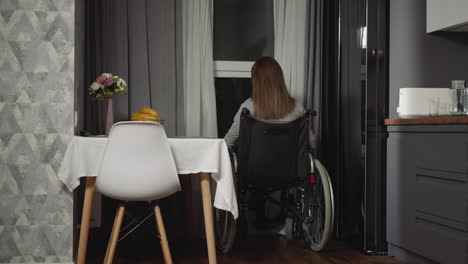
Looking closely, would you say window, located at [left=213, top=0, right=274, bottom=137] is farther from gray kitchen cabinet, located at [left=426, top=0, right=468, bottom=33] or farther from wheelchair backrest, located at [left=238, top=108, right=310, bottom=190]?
gray kitchen cabinet, located at [left=426, top=0, right=468, bottom=33]

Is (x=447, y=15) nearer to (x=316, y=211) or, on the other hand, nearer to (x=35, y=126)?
(x=316, y=211)

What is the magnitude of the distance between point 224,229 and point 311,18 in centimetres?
167

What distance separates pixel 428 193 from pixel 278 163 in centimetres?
82

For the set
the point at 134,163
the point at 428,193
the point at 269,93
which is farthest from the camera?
the point at 269,93

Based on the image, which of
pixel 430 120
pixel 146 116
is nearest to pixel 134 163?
pixel 146 116

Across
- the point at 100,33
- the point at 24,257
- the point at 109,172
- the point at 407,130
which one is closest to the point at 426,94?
the point at 407,130

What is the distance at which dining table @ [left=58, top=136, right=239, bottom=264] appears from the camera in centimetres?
232

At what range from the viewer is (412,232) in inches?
103

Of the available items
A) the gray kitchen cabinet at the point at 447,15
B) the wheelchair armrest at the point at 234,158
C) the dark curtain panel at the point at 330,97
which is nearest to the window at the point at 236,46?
the dark curtain panel at the point at 330,97

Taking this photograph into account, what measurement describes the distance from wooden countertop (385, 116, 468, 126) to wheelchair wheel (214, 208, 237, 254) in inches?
43.1

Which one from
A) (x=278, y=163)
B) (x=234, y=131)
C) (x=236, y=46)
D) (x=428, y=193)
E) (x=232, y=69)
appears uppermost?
(x=236, y=46)

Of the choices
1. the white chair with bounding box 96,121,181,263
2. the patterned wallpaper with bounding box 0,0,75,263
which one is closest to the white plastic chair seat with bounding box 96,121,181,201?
the white chair with bounding box 96,121,181,263

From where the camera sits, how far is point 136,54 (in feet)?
10.6

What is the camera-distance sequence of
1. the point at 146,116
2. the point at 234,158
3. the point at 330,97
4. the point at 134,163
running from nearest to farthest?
the point at 134,163 < the point at 146,116 < the point at 234,158 < the point at 330,97
